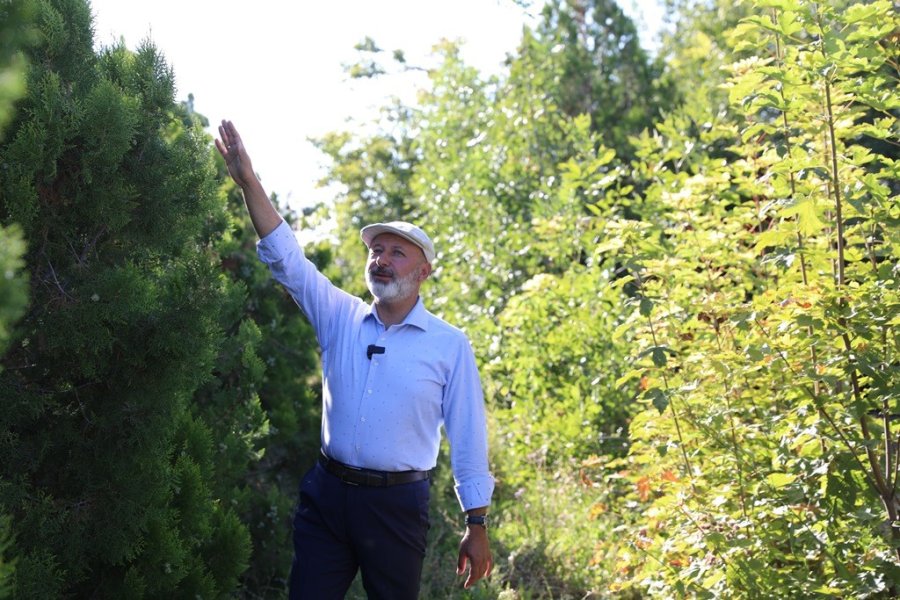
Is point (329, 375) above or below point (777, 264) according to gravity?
below

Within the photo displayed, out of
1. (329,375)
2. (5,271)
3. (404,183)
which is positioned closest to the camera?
(5,271)

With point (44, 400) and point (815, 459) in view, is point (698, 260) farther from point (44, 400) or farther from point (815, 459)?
point (44, 400)

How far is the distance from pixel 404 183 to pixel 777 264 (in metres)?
12.8

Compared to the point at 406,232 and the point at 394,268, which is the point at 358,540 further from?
the point at 406,232

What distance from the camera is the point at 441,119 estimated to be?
11578mm

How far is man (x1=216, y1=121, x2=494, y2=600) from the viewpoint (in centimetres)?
405

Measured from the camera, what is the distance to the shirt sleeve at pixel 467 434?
4176 mm

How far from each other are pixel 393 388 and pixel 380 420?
5.2 inches

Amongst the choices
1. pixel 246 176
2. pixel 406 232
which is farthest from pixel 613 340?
pixel 246 176

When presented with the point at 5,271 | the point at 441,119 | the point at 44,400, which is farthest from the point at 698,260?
the point at 441,119

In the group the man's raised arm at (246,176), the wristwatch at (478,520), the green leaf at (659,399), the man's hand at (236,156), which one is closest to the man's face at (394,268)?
the man's raised arm at (246,176)

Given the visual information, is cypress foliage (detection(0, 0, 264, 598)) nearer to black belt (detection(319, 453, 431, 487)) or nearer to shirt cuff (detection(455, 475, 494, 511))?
black belt (detection(319, 453, 431, 487))

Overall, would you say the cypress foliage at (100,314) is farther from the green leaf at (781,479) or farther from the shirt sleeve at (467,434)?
the green leaf at (781,479)

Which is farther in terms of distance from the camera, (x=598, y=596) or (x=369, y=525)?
(x=598, y=596)
